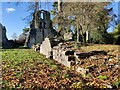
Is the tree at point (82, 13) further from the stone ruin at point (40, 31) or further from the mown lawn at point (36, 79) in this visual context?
the mown lawn at point (36, 79)

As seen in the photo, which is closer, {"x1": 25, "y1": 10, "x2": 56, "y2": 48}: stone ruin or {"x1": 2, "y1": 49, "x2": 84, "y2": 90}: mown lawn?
{"x1": 2, "y1": 49, "x2": 84, "y2": 90}: mown lawn

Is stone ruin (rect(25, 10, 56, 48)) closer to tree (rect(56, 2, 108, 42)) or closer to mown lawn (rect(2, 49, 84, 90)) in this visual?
tree (rect(56, 2, 108, 42))

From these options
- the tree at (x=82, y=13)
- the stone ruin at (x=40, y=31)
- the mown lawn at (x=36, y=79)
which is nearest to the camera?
the mown lawn at (x=36, y=79)

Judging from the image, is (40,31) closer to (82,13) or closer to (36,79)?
(82,13)

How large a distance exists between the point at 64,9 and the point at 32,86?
1127 centimetres

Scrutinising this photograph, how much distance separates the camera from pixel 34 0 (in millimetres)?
13938

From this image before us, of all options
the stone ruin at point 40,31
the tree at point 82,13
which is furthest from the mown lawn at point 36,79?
the stone ruin at point 40,31

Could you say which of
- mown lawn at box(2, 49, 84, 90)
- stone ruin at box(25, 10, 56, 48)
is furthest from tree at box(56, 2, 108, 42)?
mown lawn at box(2, 49, 84, 90)

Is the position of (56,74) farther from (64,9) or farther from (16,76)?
(64,9)

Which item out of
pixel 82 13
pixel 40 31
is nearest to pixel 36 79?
pixel 82 13

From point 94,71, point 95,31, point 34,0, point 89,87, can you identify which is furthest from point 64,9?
point 89,87

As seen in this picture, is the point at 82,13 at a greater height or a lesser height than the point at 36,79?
greater

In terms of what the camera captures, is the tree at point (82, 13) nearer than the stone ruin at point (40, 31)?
Yes

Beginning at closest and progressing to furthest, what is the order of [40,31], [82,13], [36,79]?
[36,79]
[82,13]
[40,31]
